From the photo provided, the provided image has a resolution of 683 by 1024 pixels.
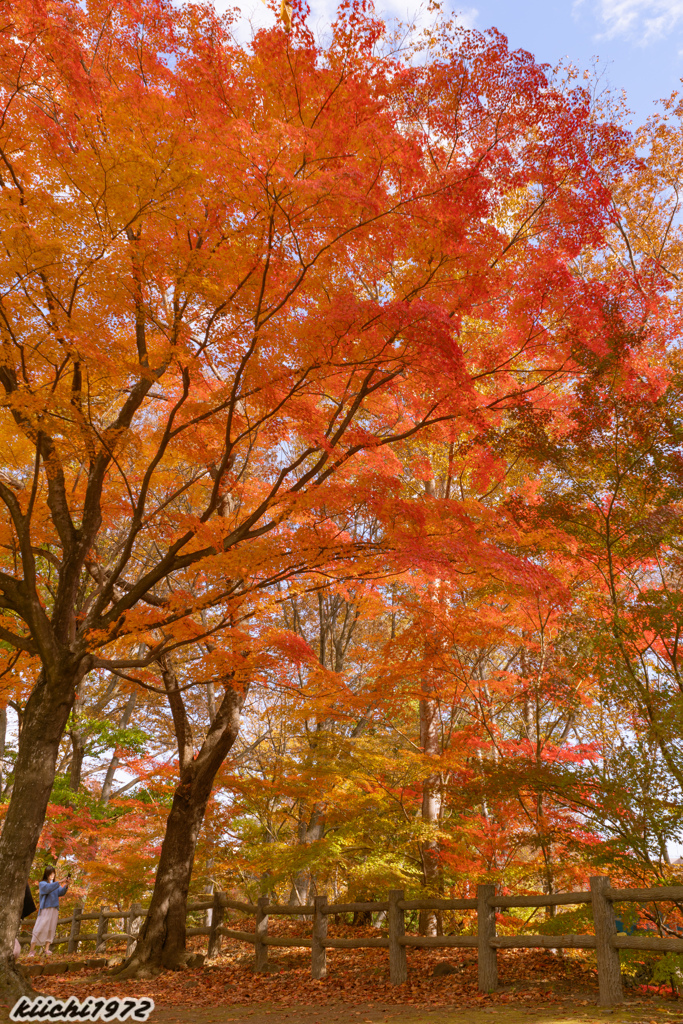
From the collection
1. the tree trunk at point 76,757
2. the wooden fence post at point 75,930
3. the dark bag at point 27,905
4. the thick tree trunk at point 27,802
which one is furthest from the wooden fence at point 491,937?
the tree trunk at point 76,757

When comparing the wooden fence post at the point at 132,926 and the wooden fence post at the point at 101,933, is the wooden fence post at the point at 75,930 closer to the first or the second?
the wooden fence post at the point at 101,933

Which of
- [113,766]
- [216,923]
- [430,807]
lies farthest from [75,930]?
[430,807]

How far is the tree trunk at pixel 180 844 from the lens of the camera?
951 centimetres

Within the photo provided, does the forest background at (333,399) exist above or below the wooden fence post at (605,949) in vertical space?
above

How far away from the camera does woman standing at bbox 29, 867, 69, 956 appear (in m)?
9.99

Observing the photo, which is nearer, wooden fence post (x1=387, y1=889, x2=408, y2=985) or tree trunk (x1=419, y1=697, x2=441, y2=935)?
wooden fence post (x1=387, y1=889, x2=408, y2=985)

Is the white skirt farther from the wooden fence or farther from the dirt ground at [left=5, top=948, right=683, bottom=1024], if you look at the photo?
the wooden fence

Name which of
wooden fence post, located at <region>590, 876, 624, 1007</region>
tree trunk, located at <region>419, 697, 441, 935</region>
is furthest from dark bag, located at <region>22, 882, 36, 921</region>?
wooden fence post, located at <region>590, 876, 624, 1007</region>

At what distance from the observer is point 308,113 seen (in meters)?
6.86

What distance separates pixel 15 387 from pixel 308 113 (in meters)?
4.28

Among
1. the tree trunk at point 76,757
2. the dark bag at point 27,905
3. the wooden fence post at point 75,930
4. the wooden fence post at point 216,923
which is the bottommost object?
the wooden fence post at point 75,930

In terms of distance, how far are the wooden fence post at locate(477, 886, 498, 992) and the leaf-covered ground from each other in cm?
14

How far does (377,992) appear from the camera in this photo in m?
7.45

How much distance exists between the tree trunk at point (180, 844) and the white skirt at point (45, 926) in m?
1.72
